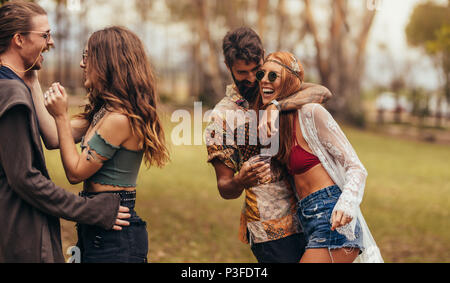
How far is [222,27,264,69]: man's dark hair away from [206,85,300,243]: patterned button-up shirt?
0.87ft

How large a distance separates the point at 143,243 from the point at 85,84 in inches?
35.6

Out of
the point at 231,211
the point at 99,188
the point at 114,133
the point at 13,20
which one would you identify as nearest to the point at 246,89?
the point at 114,133

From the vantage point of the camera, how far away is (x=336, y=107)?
A: 27.7m

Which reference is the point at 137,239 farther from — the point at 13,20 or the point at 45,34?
the point at 13,20

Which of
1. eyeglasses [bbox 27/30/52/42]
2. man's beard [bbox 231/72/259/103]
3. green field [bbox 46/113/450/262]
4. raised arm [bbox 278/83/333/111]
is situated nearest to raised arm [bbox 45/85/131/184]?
eyeglasses [bbox 27/30/52/42]

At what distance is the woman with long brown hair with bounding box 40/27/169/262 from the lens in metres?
2.53

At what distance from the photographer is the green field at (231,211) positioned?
7336 millimetres

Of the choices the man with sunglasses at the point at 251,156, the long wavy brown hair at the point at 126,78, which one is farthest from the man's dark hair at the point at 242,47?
the long wavy brown hair at the point at 126,78

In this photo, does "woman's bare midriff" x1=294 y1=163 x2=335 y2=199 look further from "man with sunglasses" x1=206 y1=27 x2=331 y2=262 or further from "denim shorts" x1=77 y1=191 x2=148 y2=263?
"denim shorts" x1=77 y1=191 x2=148 y2=263

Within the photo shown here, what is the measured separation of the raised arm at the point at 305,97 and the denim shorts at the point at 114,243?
1.01m

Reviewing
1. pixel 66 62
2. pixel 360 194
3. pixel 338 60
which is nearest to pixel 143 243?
pixel 360 194

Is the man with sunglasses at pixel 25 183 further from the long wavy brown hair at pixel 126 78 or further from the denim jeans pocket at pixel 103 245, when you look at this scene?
the long wavy brown hair at pixel 126 78

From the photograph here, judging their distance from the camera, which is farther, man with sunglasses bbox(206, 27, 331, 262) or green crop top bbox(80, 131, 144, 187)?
man with sunglasses bbox(206, 27, 331, 262)

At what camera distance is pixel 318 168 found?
2844mm
